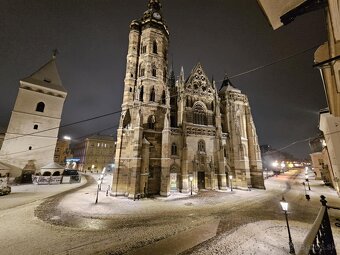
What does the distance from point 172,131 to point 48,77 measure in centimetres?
3124

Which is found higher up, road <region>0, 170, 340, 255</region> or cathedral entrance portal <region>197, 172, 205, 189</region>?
cathedral entrance portal <region>197, 172, 205, 189</region>

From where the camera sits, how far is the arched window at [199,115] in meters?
27.7

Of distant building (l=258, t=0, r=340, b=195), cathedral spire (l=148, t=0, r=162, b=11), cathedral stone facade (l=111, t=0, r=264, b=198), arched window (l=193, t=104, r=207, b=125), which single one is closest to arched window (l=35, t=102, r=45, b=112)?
cathedral stone facade (l=111, t=0, r=264, b=198)

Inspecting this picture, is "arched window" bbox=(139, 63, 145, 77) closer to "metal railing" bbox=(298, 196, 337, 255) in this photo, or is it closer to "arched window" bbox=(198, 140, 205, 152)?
"arched window" bbox=(198, 140, 205, 152)

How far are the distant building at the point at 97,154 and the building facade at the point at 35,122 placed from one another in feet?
92.5

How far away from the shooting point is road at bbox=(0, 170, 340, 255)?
27.0 feet

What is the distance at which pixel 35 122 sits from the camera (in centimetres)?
3041

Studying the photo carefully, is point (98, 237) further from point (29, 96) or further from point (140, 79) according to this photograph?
point (29, 96)

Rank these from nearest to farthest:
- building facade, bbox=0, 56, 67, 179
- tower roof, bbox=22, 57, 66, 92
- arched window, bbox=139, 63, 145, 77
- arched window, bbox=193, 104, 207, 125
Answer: arched window, bbox=139, 63, 145, 77 → building facade, bbox=0, 56, 67, 179 → arched window, bbox=193, 104, 207, 125 → tower roof, bbox=22, 57, 66, 92

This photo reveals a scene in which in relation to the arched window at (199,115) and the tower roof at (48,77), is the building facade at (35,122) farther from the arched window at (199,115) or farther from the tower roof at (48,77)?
the arched window at (199,115)

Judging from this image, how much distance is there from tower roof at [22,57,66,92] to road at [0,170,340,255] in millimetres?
25337

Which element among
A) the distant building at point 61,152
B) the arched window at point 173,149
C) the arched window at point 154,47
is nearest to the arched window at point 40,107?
the arched window at point 154,47

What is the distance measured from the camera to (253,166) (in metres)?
28.8

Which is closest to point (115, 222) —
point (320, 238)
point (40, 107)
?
point (320, 238)
